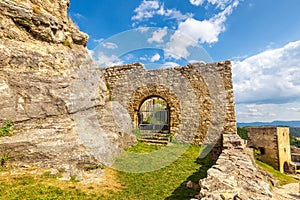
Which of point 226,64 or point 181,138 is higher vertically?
point 226,64

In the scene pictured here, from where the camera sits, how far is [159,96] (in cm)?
1211

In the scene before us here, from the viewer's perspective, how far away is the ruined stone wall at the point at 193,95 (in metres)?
10.7

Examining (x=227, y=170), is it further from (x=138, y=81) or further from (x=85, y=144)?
(x=138, y=81)

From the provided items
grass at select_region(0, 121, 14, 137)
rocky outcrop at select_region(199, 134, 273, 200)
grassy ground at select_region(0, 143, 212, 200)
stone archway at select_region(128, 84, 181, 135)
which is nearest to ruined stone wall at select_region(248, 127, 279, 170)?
stone archway at select_region(128, 84, 181, 135)

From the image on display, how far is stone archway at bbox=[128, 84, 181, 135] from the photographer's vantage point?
11.6 meters

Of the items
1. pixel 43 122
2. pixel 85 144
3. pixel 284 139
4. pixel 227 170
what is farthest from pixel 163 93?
pixel 284 139

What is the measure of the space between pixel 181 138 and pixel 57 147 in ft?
25.1

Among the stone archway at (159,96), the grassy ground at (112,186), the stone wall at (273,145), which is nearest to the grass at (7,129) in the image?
the grassy ground at (112,186)

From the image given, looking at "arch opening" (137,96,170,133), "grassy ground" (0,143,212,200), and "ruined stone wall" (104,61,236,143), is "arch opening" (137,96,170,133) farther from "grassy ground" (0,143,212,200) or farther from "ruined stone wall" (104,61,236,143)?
"grassy ground" (0,143,212,200)

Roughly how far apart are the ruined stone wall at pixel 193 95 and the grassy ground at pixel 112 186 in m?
4.68

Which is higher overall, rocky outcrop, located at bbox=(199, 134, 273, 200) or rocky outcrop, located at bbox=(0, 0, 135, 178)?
rocky outcrop, located at bbox=(0, 0, 135, 178)

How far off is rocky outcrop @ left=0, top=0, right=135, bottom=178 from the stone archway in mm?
3224

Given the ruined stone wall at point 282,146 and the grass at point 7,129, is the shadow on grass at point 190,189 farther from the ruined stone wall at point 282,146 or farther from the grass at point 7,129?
the ruined stone wall at point 282,146

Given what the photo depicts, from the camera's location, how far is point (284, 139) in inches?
868
